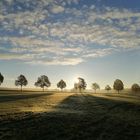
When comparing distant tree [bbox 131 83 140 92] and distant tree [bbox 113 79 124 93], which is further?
distant tree [bbox 131 83 140 92]

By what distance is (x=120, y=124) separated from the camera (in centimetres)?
2622

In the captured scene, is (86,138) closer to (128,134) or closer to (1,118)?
(128,134)

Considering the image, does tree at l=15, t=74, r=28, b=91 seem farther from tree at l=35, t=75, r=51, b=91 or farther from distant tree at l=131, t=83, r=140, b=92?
distant tree at l=131, t=83, r=140, b=92

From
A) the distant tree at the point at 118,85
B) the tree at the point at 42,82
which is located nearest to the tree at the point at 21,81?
the tree at the point at 42,82

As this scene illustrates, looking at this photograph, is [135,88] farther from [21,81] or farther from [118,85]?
[21,81]

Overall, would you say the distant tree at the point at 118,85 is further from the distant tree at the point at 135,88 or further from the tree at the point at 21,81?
the tree at the point at 21,81

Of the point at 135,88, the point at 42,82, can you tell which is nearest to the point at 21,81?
the point at 42,82

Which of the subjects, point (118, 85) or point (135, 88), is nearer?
point (118, 85)

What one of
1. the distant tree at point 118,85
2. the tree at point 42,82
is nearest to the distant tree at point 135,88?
the distant tree at point 118,85

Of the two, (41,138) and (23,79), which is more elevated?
(23,79)

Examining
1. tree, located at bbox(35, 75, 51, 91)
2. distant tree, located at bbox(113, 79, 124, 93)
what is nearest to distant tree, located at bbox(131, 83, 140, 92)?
distant tree, located at bbox(113, 79, 124, 93)

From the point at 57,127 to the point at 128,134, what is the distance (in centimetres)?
635

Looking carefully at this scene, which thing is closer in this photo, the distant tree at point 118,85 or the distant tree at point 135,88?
the distant tree at point 118,85

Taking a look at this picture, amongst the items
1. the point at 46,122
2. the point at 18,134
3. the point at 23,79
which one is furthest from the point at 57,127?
the point at 23,79
